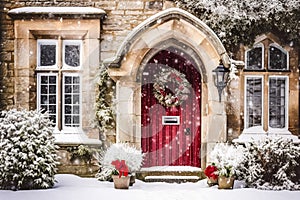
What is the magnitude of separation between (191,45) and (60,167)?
3370mm

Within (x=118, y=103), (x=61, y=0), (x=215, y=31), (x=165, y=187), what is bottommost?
(x=165, y=187)

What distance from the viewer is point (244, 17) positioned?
9625mm

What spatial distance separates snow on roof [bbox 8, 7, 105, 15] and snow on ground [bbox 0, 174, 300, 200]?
10.4 feet

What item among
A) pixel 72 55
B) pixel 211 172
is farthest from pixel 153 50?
pixel 211 172

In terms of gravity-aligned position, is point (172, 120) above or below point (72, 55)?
below

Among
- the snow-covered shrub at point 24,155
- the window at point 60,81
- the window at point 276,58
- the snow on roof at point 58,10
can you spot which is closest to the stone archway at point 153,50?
the window at point 60,81

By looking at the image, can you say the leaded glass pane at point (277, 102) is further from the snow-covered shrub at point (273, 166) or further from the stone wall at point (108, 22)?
the stone wall at point (108, 22)

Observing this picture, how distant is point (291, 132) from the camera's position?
384 inches

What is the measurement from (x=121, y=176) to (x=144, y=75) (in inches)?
94.0

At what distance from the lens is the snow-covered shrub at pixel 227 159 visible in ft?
27.8

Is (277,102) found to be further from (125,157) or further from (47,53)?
(47,53)

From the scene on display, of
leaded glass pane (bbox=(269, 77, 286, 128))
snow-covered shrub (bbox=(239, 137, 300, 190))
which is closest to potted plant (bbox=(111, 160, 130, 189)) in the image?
snow-covered shrub (bbox=(239, 137, 300, 190))

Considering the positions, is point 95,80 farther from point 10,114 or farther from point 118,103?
point 10,114

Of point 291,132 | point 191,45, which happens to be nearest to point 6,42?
point 191,45
